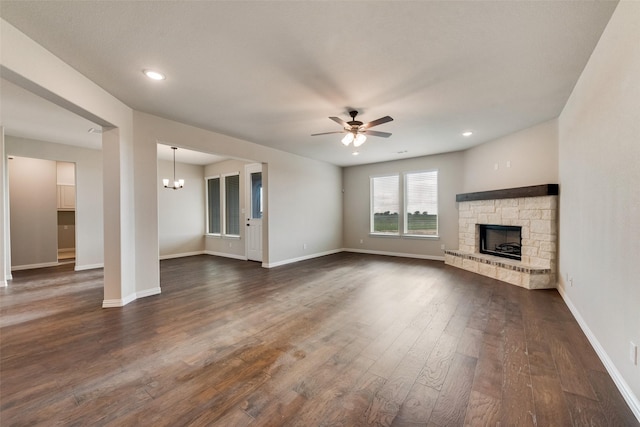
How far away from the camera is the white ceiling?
188 centimetres

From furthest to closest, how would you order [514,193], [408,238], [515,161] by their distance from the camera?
[408,238] → [515,161] → [514,193]

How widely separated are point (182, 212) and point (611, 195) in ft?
27.7

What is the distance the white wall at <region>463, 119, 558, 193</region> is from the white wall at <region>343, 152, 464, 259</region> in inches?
14.9

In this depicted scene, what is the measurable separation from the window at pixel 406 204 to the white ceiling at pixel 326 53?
9.96 ft

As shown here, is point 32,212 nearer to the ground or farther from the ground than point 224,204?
nearer to the ground

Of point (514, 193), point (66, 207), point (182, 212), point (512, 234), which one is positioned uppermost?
point (514, 193)

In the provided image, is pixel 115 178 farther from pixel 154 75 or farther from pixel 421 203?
pixel 421 203

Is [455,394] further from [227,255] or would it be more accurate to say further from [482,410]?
[227,255]

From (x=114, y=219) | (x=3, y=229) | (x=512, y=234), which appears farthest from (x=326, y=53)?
(x=3, y=229)

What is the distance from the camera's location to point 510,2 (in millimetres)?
1802

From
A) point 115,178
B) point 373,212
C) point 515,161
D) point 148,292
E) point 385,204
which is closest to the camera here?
point 115,178

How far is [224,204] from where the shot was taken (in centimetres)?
763

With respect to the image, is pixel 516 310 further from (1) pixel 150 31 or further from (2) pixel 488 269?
(1) pixel 150 31

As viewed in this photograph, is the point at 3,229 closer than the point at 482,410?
No
